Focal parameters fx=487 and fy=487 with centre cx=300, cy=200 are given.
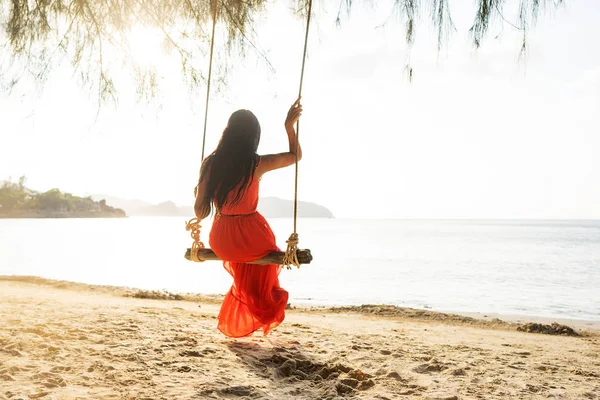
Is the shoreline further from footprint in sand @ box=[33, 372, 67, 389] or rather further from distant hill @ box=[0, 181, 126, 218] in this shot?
distant hill @ box=[0, 181, 126, 218]

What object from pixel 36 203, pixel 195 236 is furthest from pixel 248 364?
pixel 36 203

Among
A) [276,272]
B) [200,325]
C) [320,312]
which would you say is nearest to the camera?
[276,272]

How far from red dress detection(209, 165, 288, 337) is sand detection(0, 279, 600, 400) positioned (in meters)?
0.21

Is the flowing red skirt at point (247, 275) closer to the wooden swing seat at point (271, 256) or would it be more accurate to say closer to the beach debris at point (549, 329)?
the wooden swing seat at point (271, 256)

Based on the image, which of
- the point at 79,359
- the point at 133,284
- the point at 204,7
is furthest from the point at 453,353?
the point at 133,284

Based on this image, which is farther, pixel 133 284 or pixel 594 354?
pixel 133 284

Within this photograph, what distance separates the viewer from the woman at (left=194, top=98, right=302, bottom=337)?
3523 mm

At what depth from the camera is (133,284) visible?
14.3 meters

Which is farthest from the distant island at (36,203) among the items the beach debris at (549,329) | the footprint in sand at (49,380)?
the footprint in sand at (49,380)

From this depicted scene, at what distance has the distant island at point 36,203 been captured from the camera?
8925 cm

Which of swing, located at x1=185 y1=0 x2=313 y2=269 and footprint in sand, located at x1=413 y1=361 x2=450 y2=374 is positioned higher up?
swing, located at x1=185 y1=0 x2=313 y2=269

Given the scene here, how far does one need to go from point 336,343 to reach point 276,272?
3.12 ft

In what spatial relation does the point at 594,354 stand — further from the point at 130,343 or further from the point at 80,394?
the point at 80,394

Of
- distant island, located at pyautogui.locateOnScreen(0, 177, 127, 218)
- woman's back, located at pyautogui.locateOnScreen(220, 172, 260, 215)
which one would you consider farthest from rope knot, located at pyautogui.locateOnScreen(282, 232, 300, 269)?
distant island, located at pyautogui.locateOnScreen(0, 177, 127, 218)
